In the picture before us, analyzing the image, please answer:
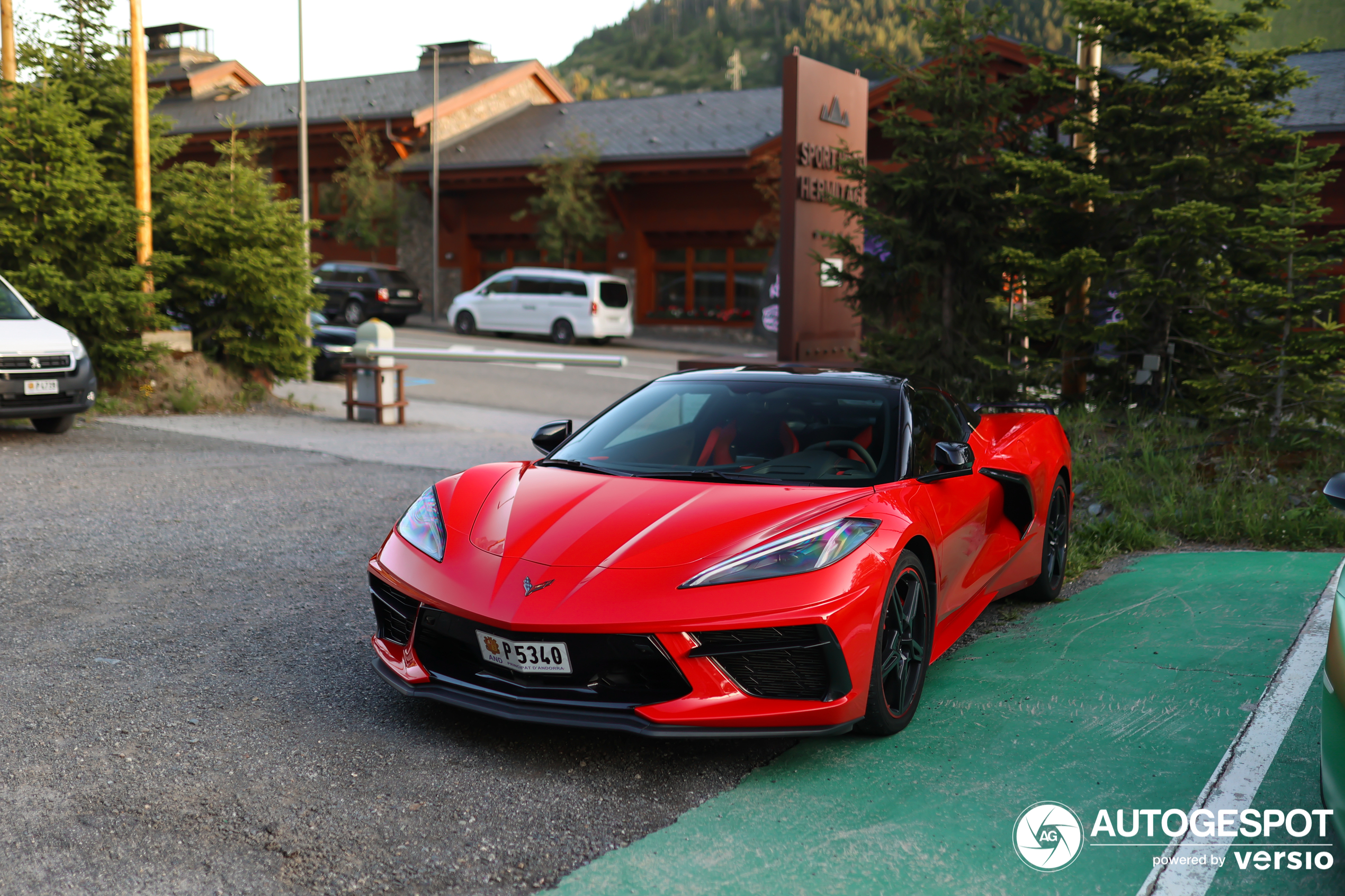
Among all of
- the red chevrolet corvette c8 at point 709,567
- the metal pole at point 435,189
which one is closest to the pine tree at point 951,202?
the red chevrolet corvette c8 at point 709,567

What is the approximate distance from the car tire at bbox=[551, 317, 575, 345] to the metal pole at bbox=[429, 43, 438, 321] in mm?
7473

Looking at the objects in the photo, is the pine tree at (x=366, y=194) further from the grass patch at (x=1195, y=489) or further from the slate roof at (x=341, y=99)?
the grass patch at (x=1195, y=489)

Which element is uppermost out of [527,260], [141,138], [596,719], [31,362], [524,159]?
[524,159]

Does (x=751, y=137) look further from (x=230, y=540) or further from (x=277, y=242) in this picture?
(x=230, y=540)

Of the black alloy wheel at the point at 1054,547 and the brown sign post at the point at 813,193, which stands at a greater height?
the brown sign post at the point at 813,193

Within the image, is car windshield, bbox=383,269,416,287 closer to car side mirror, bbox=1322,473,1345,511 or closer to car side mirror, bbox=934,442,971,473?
car side mirror, bbox=934,442,971,473

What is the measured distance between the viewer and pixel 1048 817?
333 centimetres

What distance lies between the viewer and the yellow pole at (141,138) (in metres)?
12.8

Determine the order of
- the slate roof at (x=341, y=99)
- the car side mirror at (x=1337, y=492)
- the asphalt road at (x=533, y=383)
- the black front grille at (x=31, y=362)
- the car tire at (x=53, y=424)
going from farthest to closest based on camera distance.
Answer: the slate roof at (x=341, y=99)
the asphalt road at (x=533, y=383)
the car tire at (x=53, y=424)
the black front grille at (x=31, y=362)
the car side mirror at (x=1337, y=492)

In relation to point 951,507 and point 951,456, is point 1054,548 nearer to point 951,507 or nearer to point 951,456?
point 951,507

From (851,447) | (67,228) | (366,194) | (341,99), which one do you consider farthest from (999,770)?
(341,99)

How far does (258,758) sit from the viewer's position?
3594 millimetres

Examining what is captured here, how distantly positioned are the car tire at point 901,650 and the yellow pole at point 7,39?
556 inches
